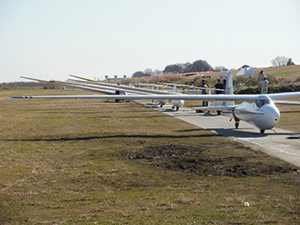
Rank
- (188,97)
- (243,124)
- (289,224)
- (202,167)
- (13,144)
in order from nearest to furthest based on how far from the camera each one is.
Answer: (289,224), (202,167), (13,144), (188,97), (243,124)

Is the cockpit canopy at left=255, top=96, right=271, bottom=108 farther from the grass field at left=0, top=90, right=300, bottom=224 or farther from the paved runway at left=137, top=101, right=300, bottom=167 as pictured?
the grass field at left=0, top=90, right=300, bottom=224

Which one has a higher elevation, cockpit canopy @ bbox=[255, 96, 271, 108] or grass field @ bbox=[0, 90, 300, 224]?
cockpit canopy @ bbox=[255, 96, 271, 108]

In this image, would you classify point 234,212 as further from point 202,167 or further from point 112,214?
point 202,167

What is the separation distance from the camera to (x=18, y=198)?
265 inches

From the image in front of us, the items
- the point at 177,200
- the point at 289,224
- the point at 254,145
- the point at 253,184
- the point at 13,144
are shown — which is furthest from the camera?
the point at 13,144

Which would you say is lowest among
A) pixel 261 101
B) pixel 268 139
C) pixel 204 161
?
pixel 268 139

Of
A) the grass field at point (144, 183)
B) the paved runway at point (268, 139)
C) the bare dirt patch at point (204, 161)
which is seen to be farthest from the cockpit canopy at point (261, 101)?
the bare dirt patch at point (204, 161)

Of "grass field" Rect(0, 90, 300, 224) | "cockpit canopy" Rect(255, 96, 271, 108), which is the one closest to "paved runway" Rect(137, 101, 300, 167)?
"grass field" Rect(0, 90, 300, 224)

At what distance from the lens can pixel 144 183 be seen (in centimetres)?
766

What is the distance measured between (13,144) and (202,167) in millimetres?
7131

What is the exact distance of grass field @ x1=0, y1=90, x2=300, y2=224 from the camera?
579 cm

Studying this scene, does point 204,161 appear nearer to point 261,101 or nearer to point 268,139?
point 268,139

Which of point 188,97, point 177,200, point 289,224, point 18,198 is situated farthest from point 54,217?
point 188,97

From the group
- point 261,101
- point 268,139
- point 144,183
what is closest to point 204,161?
point 144,183
